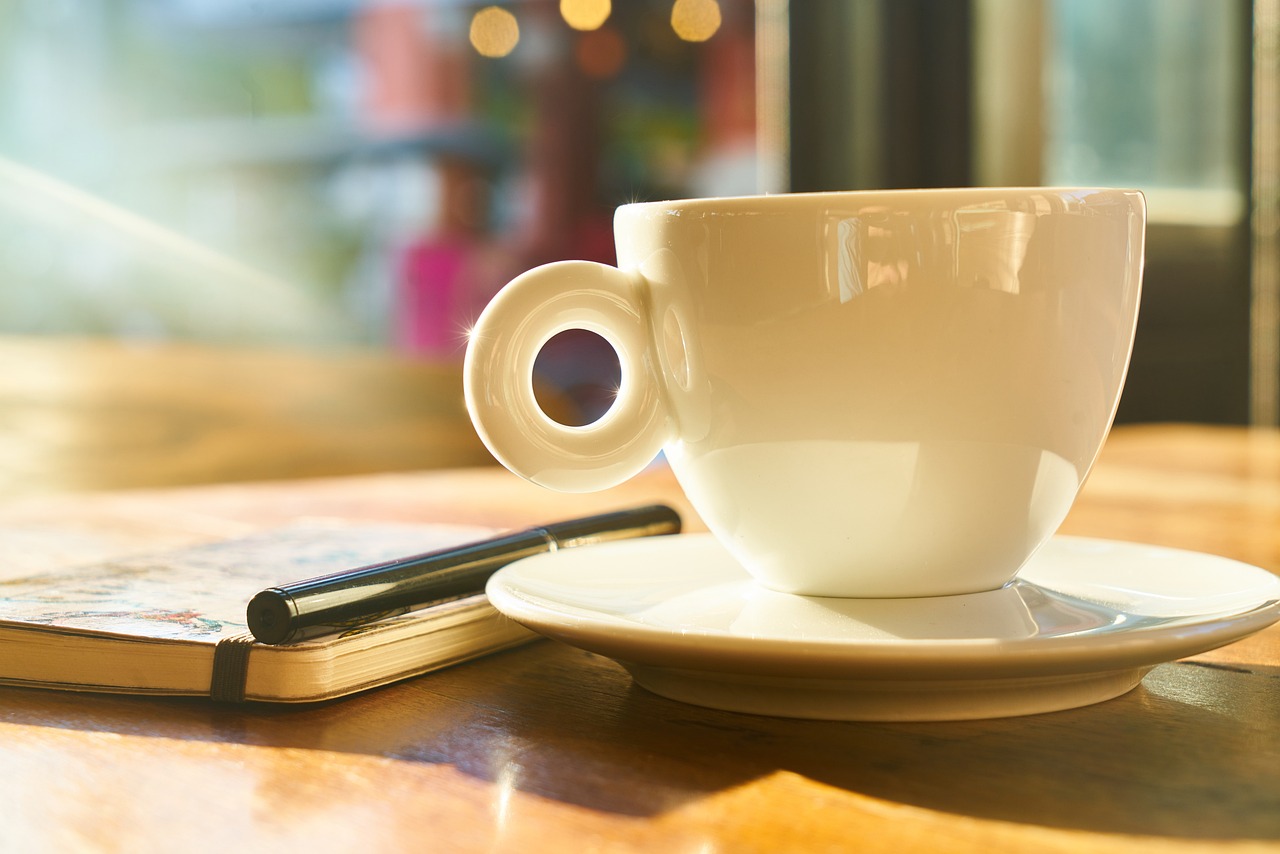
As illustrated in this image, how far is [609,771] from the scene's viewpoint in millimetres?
303

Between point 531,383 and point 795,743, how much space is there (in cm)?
15

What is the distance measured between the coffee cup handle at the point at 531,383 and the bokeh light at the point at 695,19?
495 cm

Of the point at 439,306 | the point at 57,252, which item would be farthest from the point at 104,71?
the point at 439,306

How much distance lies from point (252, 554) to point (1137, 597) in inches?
13.4

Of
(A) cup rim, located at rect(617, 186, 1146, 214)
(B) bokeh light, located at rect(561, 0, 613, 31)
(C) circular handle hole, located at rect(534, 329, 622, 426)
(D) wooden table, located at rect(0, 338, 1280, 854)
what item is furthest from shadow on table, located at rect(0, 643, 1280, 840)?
(B) bokeh light, located at rect(561, 0, 613, 31)

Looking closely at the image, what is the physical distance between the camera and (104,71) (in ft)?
15.0

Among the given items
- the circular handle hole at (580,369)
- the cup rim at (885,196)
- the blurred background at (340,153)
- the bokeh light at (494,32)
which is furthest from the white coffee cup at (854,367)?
the bokeh light at (494,32)

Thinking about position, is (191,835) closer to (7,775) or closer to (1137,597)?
(7,775)

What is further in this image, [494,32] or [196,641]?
[494,32]

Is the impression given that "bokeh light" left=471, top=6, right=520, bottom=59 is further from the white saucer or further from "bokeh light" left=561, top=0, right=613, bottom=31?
the white saucer

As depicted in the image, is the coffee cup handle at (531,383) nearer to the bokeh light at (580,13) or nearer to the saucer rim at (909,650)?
the saucer rim at (909,650)

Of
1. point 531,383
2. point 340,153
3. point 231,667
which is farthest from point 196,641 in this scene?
point 340,153

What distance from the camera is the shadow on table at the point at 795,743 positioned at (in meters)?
0.28

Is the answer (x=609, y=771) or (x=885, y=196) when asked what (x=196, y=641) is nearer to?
(x=609, y=771)
